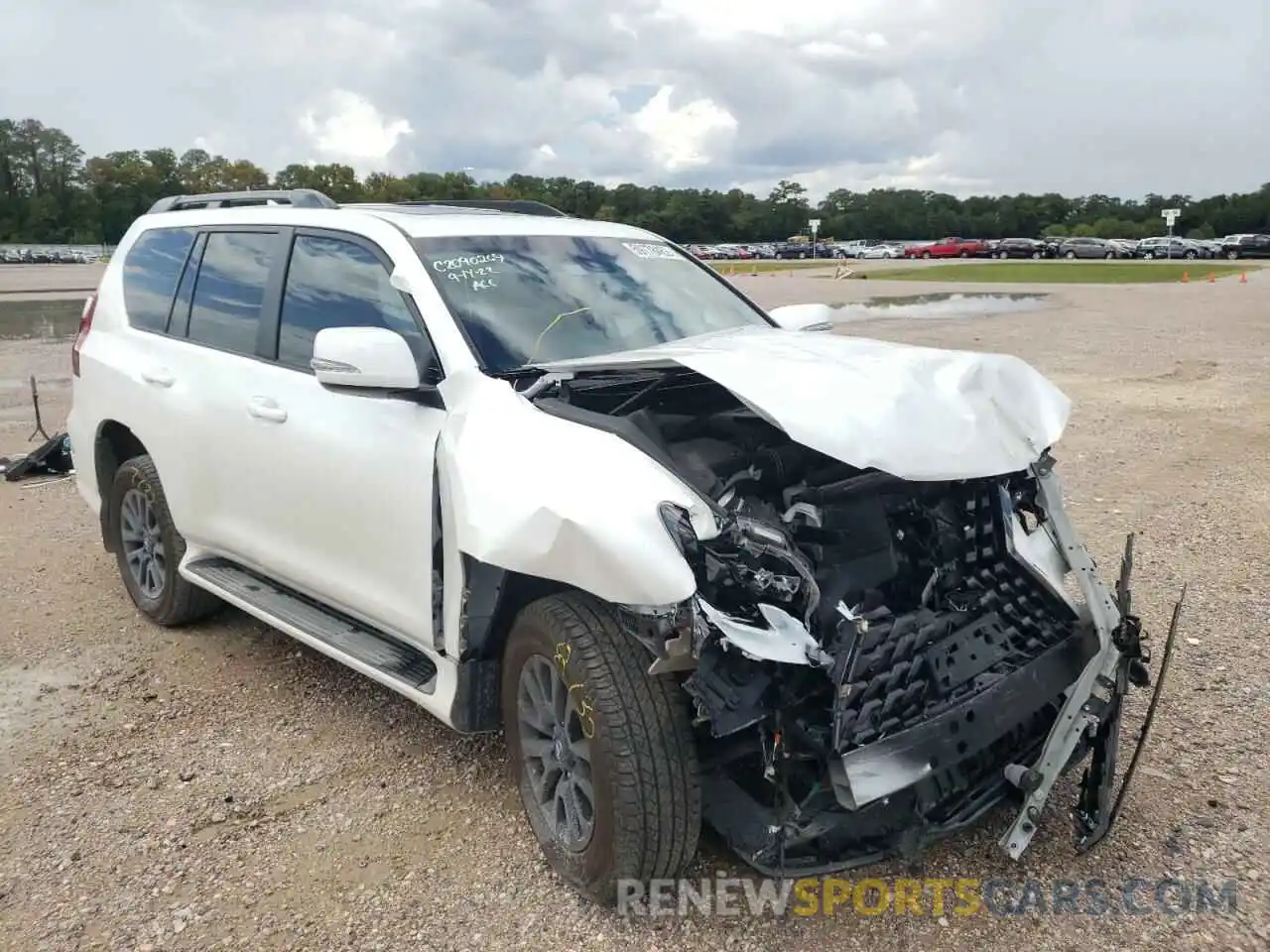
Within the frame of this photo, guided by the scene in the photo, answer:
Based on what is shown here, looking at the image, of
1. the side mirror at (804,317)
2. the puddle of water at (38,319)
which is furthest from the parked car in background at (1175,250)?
the side mirror at (804,317)

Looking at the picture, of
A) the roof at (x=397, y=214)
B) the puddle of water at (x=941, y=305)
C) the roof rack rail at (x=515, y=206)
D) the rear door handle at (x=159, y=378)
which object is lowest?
the puddle of water at (x=941, y=305)

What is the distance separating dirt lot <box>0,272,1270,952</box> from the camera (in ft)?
9.20

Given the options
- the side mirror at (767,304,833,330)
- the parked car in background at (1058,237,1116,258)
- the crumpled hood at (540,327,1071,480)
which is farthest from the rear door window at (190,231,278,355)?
the parked car in background at (1058,237,1116,258)

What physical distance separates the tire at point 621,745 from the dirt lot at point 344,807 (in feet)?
0.78

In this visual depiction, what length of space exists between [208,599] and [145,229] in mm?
1904

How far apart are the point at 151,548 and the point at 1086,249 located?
6344 centimetres

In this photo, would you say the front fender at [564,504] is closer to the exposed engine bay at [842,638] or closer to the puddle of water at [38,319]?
the exposed engine bay at [842,638]

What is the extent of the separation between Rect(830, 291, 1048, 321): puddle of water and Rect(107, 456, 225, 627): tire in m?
17.6

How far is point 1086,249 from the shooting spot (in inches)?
2356

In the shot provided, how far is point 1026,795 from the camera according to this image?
272 cm

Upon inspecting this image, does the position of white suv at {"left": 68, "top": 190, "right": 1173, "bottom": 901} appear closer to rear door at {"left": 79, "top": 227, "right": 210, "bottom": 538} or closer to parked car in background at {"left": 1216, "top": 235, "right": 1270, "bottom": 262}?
rear door at {"left": 79, "top": 227, "right": 210, "bottom": 538}

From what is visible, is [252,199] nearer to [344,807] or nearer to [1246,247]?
[344,807]

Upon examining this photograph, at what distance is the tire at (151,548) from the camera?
4.68 m

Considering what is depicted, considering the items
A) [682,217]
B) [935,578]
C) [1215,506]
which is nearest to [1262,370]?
[1215,506]
